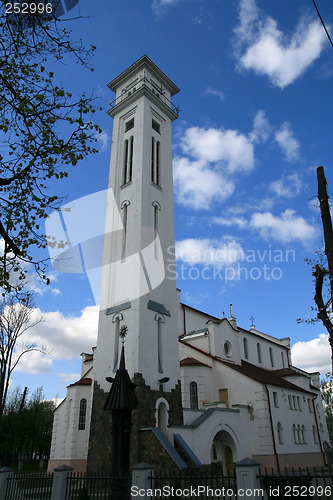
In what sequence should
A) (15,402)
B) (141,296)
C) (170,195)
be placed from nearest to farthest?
1. (141,296)
2. (170,195)
3. (15,402)

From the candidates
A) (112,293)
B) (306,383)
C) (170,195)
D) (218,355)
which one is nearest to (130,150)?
(170,195)

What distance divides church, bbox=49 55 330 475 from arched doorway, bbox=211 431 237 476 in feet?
0.21

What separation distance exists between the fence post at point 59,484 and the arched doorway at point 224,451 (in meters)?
14.3

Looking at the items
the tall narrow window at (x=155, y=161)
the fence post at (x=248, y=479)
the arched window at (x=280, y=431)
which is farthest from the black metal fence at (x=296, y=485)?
the tall narrow window at (x=155, y=161)

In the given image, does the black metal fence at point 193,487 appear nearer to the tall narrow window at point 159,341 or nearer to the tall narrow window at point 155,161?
the tall narrow window at point 159,341

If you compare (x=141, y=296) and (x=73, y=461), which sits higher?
(x=141, y=296)

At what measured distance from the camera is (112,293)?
22.8m

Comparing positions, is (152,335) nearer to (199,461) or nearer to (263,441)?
(199,461)

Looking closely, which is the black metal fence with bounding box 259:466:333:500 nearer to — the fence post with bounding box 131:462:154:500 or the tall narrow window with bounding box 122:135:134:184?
the fence post with bounding box 131:462:154:500

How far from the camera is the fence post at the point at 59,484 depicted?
35.5 ft

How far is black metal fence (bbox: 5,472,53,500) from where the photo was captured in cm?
1159

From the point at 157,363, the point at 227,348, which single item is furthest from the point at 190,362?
the point at 157,363

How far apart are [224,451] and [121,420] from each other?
14849 millimetres

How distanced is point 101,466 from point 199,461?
4772 mm
